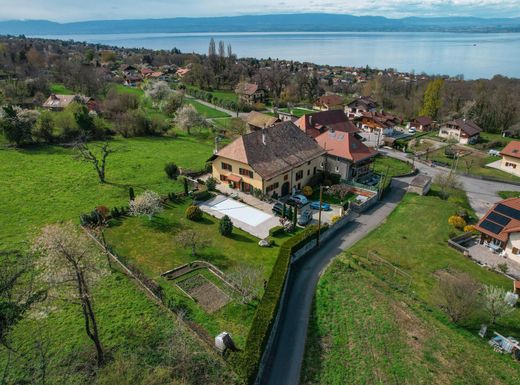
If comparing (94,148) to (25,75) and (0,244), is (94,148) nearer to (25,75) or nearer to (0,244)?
(0,244)

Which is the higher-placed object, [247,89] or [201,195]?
[247,89]

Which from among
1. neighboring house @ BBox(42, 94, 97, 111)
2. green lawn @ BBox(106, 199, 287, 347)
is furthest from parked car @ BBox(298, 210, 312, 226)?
neighboring house @ BBox(42, 94, 97, 111)

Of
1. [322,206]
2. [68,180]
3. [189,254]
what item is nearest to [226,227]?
[189,254]

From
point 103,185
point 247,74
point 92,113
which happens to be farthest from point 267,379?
point 247,74

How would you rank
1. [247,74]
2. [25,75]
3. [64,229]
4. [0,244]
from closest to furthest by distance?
[64,229] < [0,244] < [25,75] < [247,74]

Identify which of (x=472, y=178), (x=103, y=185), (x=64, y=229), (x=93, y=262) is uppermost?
(x=64, y=229)

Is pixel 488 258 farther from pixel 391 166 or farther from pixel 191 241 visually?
pixel 191 241

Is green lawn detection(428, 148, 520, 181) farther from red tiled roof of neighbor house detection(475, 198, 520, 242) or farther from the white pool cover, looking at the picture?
the white pool cover
